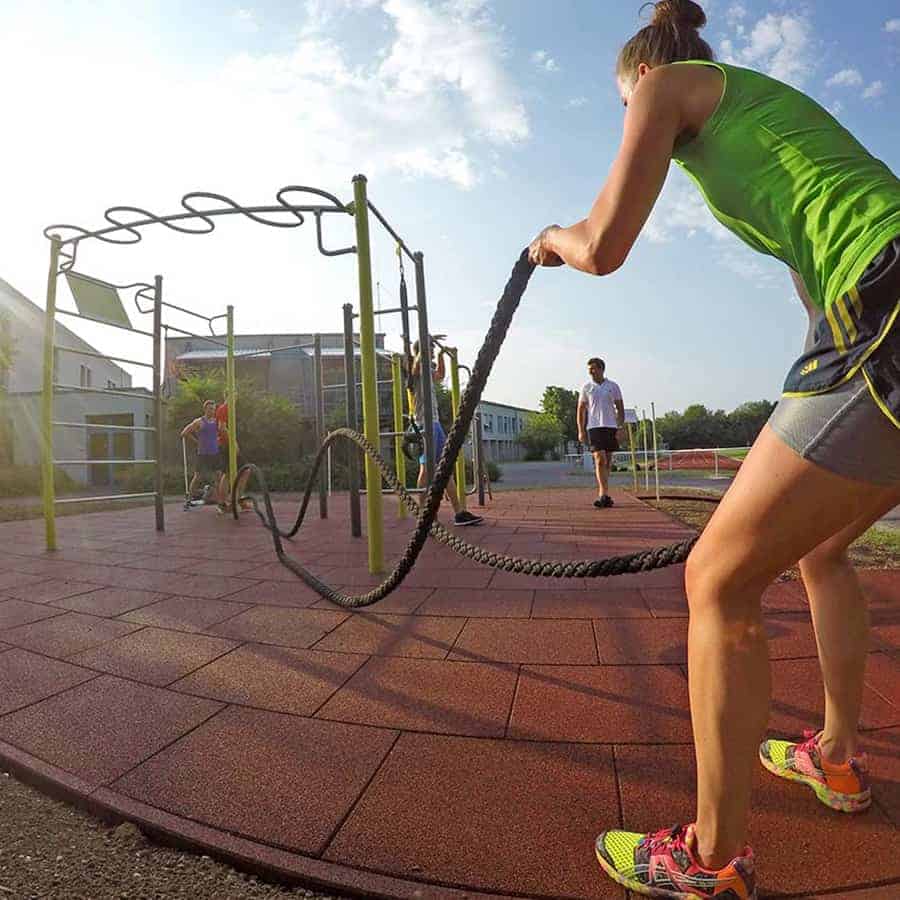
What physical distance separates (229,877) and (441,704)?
2.31 ft

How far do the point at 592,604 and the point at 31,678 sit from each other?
2069mm

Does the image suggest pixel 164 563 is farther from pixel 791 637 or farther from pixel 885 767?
pixel 885 767

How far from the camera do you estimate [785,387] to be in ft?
3.20

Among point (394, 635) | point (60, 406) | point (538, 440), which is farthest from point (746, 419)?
point (394, 635)

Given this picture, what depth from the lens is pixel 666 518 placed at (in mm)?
5516

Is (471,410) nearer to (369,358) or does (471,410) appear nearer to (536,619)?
(536,619)

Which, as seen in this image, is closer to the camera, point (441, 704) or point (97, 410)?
point (441, 704)

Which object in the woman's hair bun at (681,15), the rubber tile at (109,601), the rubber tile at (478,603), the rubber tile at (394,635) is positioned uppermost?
the woman's hair bun at (681,15)

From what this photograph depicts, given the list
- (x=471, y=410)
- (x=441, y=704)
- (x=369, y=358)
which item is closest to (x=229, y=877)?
(x=441, y=704)

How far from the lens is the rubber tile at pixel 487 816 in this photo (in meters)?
1.03

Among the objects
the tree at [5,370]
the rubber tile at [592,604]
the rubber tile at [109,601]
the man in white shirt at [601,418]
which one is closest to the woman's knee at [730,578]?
the rubber tile at [592,604]

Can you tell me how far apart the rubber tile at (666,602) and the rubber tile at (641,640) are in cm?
8

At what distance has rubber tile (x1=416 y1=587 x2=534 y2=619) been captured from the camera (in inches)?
99.5

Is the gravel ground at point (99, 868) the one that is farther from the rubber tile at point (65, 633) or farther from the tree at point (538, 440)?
the tree at point (538, 440)
